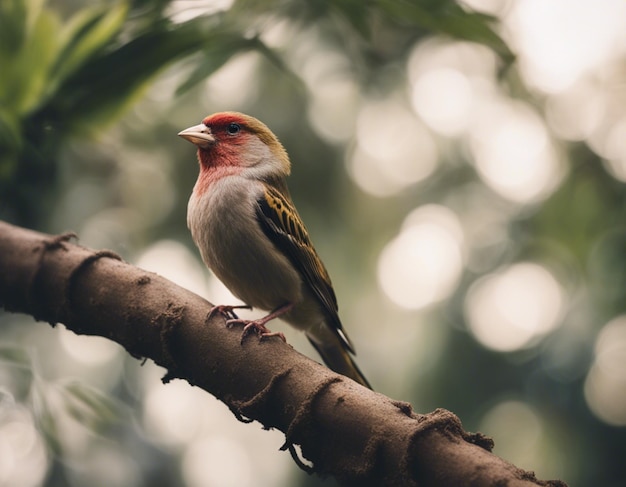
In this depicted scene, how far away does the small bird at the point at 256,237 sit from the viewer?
12.1ft

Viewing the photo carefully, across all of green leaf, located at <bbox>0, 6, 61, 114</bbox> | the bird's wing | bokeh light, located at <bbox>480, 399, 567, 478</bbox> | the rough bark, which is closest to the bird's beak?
the bird's wing

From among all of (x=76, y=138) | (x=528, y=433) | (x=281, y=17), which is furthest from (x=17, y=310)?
(x=528, y=433)

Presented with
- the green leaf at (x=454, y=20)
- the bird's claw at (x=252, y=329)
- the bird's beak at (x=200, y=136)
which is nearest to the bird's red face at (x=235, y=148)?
the bird's beak at (x=200, y=136)

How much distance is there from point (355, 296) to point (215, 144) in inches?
100

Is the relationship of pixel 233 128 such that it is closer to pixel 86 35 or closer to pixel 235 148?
pixel 235 148

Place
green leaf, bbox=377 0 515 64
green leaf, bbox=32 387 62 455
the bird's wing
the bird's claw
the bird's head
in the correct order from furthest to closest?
the bird's head → the bird's wing → green leaf, bbox=32 387 62 455 → green leaf, bbox=377 0 515 64 → the bird's claw

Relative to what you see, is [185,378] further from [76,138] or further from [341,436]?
[76,138]

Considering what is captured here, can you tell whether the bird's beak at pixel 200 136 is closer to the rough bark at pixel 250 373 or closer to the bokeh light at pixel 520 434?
the rough bark at pixel 250 373

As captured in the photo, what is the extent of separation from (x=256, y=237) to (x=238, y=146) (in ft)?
2.65

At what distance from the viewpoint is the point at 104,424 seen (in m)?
3.35

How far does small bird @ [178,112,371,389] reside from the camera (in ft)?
12.1

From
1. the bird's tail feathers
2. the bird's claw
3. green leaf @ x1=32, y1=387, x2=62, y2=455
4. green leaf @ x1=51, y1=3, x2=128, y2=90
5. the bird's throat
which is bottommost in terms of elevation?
green leaf @ x1=32, y1=387, x2=62, y2=455

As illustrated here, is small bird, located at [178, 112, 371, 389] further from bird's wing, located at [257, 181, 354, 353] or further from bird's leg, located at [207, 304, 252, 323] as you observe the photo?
bird's leg, located at [207, 304, 252, 323]

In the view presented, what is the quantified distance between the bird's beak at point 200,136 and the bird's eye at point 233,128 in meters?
0.13
